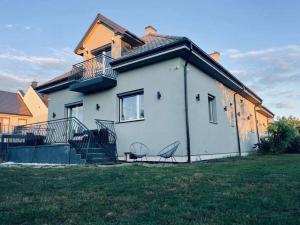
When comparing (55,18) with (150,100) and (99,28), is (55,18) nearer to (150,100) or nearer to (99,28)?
(99,28)

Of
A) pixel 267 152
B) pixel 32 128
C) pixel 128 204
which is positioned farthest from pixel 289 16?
pixel 32 128

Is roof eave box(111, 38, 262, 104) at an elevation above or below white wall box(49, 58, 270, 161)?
above

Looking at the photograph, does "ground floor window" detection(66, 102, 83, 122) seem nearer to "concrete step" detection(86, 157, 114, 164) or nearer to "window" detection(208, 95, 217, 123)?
"concrete step" detection(86, 157, 114, 164)

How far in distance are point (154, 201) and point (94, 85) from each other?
353 inches

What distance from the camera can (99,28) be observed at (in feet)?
45.6

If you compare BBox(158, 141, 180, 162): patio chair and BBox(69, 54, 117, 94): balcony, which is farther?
BBox(69, 54, 117, 94): balcony

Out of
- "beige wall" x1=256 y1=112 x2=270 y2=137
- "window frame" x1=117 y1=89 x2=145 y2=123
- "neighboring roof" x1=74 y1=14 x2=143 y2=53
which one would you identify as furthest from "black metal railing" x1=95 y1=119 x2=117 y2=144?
"beige wall" x1=256 y1=112 x2=270 y2=137

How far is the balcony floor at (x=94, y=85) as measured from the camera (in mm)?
11172

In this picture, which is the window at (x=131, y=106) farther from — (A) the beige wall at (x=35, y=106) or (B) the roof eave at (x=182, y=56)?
(A) the beige wall at (x=35, y=106)

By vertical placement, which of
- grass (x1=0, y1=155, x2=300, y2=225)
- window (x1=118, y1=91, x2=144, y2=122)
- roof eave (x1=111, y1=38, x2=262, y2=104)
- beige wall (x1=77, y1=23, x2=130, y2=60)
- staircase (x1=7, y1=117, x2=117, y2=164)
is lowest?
grass (x1=0, y1=155, x2=300, y2=225)

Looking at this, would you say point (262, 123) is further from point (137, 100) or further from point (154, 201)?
point (154, 201)

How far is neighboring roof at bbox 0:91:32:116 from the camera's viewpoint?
30.6m

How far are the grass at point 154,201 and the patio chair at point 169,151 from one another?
378 centimetres

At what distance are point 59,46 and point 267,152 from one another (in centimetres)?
1430
